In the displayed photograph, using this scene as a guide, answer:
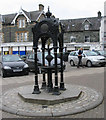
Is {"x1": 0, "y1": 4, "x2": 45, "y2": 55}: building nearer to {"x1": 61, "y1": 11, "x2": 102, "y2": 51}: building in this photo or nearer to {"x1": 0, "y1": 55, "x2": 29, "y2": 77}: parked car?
{"x1": 61, "y1": 11, "x2": 102, "y2": 51}: building

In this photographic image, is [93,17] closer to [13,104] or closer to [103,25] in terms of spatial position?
[103,25]

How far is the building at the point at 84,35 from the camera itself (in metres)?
34.6

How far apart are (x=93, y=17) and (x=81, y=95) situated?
36.5m

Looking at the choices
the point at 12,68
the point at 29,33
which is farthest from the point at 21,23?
the point at 12,68

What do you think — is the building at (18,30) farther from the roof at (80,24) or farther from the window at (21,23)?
the roof at (80,24)

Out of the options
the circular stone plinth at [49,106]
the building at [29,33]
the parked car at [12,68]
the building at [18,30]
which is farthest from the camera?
the building at [18,30]

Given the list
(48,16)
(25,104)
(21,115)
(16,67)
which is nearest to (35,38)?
(48,16)

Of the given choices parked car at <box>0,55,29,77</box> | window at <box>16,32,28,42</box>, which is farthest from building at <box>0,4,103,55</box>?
parked car at <box>0,55,29,77</box>

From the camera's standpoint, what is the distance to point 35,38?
541 centimetres

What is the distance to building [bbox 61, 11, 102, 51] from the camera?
114 feet

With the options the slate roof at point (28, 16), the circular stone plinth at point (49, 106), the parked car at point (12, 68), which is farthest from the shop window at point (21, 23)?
the circular stone plinth at point (49, 106)

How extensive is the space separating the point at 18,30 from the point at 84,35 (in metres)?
15.4

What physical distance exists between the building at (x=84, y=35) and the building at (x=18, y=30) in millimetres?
7956

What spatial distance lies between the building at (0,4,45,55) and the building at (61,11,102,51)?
7.96 metres
